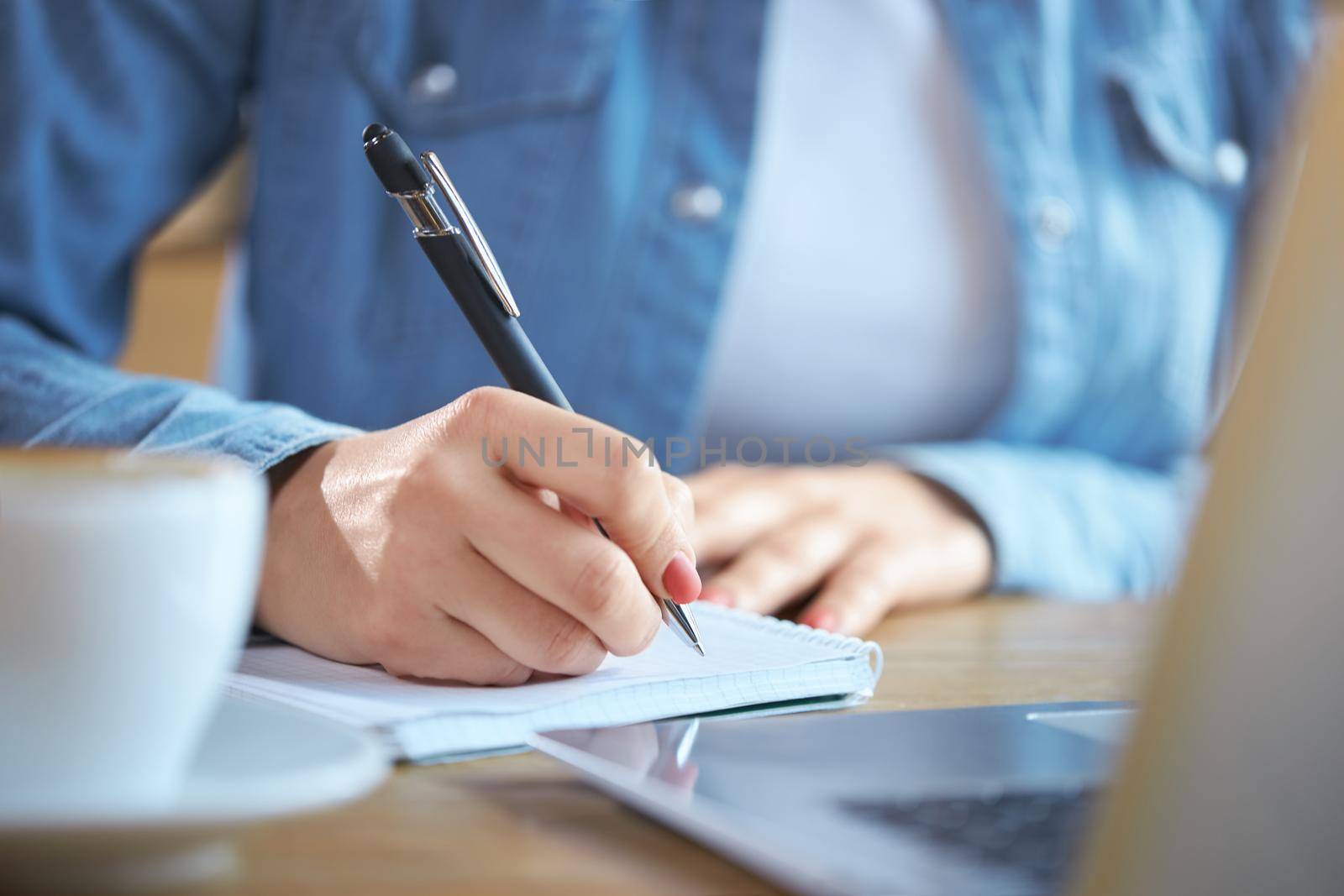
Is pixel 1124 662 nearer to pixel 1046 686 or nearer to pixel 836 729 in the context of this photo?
pixel 1046 686

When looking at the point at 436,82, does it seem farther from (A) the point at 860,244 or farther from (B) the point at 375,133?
(B) the point at 375,133

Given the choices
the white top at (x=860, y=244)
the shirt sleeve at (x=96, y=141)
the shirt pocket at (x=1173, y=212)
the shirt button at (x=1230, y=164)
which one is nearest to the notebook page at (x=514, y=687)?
the shirt sleeve at (x=96, y=141)

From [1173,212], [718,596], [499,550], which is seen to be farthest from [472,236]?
[1173,212]

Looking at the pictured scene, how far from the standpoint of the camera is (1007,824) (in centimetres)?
30

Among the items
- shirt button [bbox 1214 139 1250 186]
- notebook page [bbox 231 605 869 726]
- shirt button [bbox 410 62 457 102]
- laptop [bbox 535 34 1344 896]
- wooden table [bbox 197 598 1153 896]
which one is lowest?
notebook page [bbox 231 605 869 726]

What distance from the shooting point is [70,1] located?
0.81 meters

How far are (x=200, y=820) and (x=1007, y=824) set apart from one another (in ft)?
0.59

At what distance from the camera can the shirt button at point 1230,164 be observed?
1.07 metres

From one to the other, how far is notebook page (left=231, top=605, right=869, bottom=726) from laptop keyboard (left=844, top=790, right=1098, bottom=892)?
0.41 ft

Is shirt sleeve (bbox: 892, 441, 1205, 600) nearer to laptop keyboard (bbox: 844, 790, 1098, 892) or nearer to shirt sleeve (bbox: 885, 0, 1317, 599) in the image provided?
shirt sleeve (bbox: 885, 0, 1317, 599)

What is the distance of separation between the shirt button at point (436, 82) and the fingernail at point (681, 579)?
0.55 meters

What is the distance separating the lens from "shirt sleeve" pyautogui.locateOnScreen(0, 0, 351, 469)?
803 mm

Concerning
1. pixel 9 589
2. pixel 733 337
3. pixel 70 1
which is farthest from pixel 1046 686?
pixel 70 1

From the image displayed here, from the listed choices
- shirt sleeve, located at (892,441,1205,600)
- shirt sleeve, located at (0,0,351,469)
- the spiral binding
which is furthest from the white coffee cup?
shirt sleeve, located at (892,441,1205,600)
